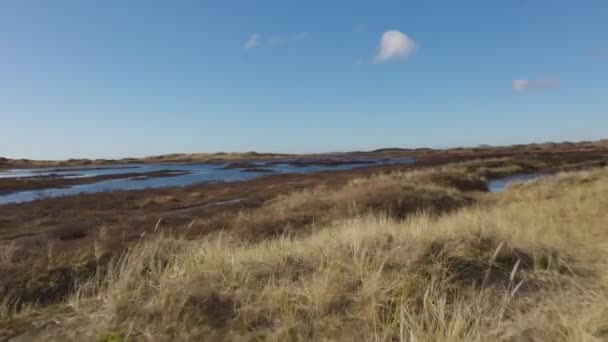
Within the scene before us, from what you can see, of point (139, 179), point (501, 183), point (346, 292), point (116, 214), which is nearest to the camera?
point (346, 292)

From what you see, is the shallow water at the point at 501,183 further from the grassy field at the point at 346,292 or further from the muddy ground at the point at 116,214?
the grassy field at the point at 346,292

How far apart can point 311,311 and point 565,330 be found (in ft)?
7.80

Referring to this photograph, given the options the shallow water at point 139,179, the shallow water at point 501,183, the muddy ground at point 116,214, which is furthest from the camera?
the shallow water at point 139,179

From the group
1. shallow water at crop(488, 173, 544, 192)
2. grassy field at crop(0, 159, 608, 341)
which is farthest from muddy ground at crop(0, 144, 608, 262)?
shallow water at crop(488, 173, 544, 192)

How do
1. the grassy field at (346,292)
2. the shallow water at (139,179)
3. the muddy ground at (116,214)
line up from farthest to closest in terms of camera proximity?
the shallow water at (139,179)
the muddy ground at (116,214)
the grassy field at (346,292)

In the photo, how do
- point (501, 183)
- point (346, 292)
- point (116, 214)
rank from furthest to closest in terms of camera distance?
point (501, 183) < point (116, 214) < point (346, 292)

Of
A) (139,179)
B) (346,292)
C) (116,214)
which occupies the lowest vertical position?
(116,214)

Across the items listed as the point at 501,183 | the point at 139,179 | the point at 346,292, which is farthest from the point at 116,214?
the point at 501,183

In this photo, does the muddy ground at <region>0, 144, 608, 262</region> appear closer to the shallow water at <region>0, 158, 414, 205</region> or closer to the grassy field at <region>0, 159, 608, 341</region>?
the grassy field at <region>0, 159, 608, 341</region>

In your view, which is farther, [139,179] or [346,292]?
[139,179]

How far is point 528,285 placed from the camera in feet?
15.0

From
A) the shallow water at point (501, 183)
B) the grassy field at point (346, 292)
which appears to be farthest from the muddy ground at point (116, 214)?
the shallow water at point (501, 183)

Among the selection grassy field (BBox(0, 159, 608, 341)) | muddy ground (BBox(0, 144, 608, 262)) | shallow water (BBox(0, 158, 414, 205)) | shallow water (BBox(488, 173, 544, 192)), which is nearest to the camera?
grassy field (BBox(0, 159, 608, 341))

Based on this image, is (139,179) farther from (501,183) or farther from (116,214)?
(501,183)
